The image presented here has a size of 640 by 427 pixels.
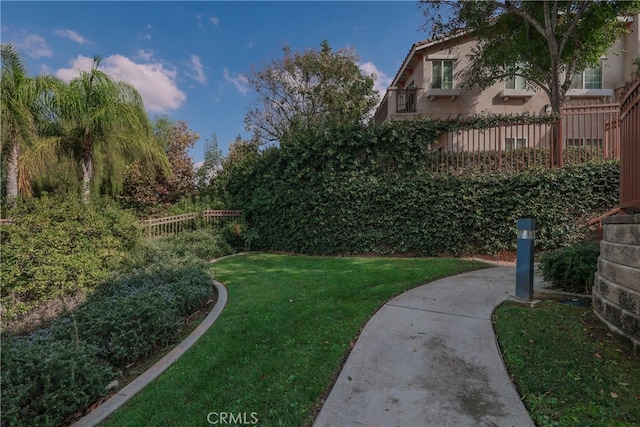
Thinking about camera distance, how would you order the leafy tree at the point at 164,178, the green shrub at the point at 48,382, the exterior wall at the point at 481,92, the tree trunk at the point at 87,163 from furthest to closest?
the leafy tree at the point at 164,178 → the exterior wall at the point at 481,92 → the tree trunk at the point at 87,163 → the green shrub at the point at 48,382

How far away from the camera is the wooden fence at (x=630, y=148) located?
3252 mm

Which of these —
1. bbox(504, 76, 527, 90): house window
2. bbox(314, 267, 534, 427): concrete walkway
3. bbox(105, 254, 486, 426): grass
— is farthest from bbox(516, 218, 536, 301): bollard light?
bbox(504, 76, 527, 90): house window

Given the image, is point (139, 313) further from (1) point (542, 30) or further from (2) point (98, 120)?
(1) point (542, 30)

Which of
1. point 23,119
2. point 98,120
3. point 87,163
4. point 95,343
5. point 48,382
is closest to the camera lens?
point 48,382

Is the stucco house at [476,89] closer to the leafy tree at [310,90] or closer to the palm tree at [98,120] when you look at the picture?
the leafy tree at [310,90]

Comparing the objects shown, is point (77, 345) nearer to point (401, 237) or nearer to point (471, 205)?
point (401, 237)

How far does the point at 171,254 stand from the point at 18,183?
17.5ft

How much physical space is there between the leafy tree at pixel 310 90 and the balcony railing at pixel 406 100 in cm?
369

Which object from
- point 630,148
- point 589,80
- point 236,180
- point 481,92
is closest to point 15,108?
point 236,180

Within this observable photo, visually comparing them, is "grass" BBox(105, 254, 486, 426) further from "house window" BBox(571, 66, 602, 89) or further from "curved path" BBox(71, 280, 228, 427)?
"house window" BBox(571, 66, 602, 89)

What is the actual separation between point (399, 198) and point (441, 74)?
882 centimetres

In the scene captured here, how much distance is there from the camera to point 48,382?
2.61 m

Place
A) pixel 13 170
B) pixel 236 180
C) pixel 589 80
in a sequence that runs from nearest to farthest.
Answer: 1. pixel 13 170
2. pixel 236 180
3. pixel 589 80

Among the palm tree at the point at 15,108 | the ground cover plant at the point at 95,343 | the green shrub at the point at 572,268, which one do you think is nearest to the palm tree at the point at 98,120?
the palm tree at the point at 15,108
